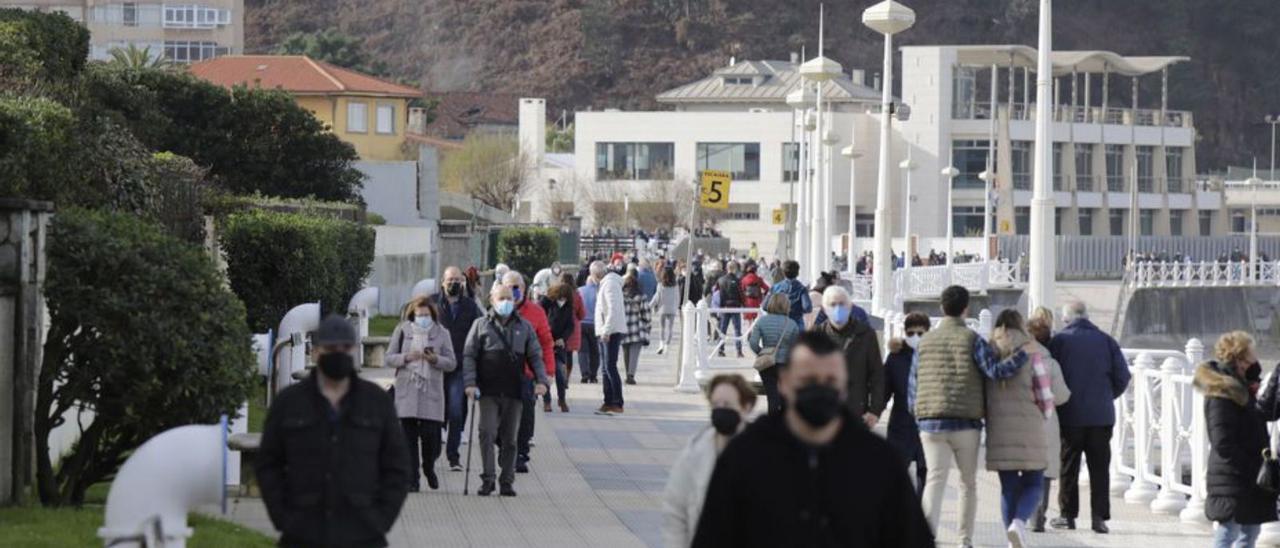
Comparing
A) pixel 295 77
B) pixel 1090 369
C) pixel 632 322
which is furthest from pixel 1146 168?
pixel 1090 369

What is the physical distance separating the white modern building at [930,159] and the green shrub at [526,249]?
4701cm

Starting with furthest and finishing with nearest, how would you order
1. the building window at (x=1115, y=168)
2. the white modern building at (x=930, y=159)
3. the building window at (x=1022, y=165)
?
1. the building window at (x=1115, y=168)
2. the building window at (x=1022, y=165)
3. the white modern building at (x=930, y=159)

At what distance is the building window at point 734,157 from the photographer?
11006 cm

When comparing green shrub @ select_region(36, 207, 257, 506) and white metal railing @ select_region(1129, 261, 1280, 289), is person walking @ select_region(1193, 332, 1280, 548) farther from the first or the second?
white metal railing @ select_region(1129, 261, 1280, 289)

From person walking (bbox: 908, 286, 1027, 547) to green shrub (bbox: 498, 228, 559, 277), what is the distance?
134 feet

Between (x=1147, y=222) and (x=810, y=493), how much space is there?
114 metres

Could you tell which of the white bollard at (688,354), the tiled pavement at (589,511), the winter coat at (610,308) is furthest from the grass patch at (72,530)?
the white bollard at (688,354)

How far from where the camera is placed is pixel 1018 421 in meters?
→ 12.0

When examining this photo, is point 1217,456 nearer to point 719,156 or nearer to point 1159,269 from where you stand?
point 1159,269

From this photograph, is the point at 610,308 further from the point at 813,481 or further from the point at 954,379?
the point at 813,481

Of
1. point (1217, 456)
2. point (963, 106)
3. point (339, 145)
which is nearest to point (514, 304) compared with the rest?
point (1217, 456)

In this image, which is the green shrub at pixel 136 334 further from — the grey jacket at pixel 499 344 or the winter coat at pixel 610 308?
the winter coat at pixel 610 308

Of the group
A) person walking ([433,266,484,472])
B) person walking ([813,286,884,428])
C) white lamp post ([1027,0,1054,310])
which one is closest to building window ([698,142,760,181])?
white lamp post ([1027,0,1054,310])

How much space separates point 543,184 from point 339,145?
198 ft
